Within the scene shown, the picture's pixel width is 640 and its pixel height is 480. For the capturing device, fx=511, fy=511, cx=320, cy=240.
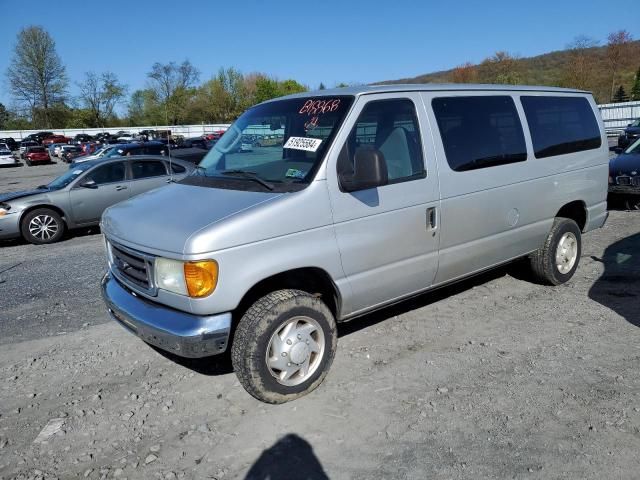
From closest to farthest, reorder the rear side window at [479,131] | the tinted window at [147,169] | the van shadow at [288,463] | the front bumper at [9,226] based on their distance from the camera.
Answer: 1. the van shadow at [288,463]
2. the rear side window at [479,131]
3. the front bumper at [9,226]
4. the tinted window at [147,169]

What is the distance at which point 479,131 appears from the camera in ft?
14.9

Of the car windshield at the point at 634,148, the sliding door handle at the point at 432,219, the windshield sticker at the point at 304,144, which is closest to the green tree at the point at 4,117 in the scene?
the car windshield at the point at 634,148

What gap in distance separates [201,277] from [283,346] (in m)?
0.79

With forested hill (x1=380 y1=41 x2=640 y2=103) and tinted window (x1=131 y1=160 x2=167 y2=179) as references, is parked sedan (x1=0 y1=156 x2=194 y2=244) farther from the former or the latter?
forested hill (x1=380 y1=41 x2=640 y2=103)

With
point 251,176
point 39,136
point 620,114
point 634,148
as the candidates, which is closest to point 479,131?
point 251,176

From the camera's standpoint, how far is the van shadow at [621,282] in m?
5.04

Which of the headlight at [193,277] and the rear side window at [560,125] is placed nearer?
the headlight at [193,277]

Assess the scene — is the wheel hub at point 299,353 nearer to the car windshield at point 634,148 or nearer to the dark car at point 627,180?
the dark car at point 627,180

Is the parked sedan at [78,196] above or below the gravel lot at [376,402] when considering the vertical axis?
above

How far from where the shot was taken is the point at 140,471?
2.94 metres

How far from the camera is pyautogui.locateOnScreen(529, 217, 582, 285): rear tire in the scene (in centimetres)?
544

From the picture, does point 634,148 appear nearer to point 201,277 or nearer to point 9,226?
point 201,277

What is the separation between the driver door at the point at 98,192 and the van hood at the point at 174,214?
656 centimetres

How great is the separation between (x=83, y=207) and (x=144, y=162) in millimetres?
1597
